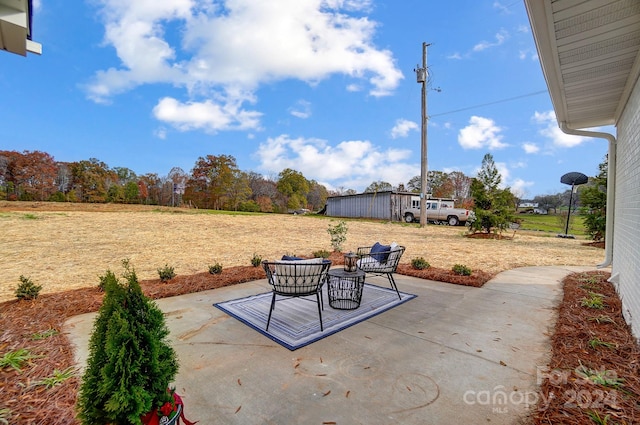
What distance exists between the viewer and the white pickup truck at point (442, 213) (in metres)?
17.2

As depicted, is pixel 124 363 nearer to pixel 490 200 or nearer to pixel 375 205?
pixel 490 200

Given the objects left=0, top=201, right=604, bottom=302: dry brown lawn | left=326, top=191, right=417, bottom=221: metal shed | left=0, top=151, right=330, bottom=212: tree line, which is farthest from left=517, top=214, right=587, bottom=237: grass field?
left=0, top=151, right=330, bottom=212: tree line

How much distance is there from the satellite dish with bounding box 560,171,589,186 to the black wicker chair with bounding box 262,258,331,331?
13.3m

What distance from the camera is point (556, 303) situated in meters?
3.68

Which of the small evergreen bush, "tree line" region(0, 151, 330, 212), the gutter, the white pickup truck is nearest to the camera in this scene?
the small evergreen bush

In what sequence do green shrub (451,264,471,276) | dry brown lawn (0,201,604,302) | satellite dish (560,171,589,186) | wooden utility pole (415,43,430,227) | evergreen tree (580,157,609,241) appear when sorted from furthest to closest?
wooden utility pole (415,43,430,227) < satellite dish (560,171,589,186) < evergreen tree (580,157,609,241) < dry brown lawn (0,201,604,302) < green shrub (451,264,471,276)

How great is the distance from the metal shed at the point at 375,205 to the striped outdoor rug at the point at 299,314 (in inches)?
663

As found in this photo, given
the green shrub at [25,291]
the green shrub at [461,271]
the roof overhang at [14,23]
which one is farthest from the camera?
the green shrub at [461,271]

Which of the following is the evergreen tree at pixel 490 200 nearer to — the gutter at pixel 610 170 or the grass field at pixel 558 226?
the grass field at pixel 558 226

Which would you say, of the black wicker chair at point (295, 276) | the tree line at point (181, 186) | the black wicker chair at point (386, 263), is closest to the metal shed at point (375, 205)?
the tree line at point (181, 186)

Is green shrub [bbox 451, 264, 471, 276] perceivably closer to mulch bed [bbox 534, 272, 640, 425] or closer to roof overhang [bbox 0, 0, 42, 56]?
mulch bed [bbox 534, 272, 640, 425]

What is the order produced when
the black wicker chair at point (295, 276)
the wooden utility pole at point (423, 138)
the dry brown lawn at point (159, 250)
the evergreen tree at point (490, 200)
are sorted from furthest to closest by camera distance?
1. the wooden utility pole at point (423, 138)
2. the evergreen tree at point (490, 200)
3. the dry brown lawn at point (159, 250)
4. the black wicker chair at point (295, 276)

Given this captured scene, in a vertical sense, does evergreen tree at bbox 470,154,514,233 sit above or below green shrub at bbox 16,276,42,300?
above

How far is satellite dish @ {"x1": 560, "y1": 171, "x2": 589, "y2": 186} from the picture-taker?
444 inches
